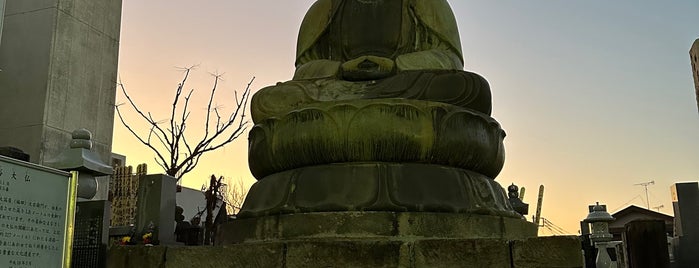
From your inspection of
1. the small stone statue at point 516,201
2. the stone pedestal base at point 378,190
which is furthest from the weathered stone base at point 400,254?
the small stone statue at point 516,201

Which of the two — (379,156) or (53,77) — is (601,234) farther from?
(53,77)

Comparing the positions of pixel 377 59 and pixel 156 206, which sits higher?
pixel 377 59

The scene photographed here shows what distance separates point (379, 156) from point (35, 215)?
2493mm

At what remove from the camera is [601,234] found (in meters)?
6.78

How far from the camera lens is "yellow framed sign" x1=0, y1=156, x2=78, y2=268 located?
262 centimetres

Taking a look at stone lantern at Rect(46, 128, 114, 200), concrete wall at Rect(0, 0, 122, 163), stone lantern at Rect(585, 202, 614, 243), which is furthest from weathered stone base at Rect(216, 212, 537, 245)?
concrete wall at Rect(0, 0, 122, 163)

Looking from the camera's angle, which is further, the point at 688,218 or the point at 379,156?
the point at 688,218

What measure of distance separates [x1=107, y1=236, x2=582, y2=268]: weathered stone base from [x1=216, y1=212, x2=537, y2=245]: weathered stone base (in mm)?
359

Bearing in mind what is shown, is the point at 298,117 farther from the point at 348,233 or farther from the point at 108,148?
the point at 108,148

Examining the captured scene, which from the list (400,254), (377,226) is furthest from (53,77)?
(400,254)

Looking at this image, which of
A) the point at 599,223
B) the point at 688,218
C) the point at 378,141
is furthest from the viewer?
the point at 688,218

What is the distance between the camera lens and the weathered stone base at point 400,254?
3.69m

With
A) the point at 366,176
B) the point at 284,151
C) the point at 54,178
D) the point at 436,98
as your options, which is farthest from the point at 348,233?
the point at 54,178

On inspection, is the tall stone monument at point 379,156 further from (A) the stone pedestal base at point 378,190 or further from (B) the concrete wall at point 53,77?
(B) the concrete wall at point 53,77
